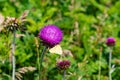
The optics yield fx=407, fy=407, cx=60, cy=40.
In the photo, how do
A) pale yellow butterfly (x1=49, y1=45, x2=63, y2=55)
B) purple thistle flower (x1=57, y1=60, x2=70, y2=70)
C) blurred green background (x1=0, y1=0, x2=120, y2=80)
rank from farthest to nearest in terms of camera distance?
1. blurred green background (x1=0, y1=0, x2=120, y2=80)
2. purple thistle flower (x1=57, y1=60, x2=70, y2=70)
3. pale yellow butterfly (x1=49, y1=45, x2=63, y2=55)

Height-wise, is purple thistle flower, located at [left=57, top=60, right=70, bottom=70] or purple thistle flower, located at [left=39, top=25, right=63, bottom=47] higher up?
purple thistle flower, located at [left=39, top=25, right=63, bottom=47]

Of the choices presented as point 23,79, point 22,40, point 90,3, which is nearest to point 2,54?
point 23,79

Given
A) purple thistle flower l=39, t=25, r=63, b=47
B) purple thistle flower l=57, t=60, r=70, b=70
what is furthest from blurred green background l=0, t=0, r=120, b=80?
purple thistle flower l=39, t=25, r=63, b=47

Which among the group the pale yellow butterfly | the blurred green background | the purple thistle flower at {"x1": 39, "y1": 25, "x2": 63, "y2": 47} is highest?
the blurred green background

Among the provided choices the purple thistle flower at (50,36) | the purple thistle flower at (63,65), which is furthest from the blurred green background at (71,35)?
the purple thistle flower at (50,36)

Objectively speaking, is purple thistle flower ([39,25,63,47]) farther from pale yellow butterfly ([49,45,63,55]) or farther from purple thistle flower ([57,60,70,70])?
purple thistle flower ([57,60,70,70])

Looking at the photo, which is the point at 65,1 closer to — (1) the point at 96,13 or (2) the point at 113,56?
(1) the point at 96,13

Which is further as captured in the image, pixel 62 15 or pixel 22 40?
pixel 62 15
